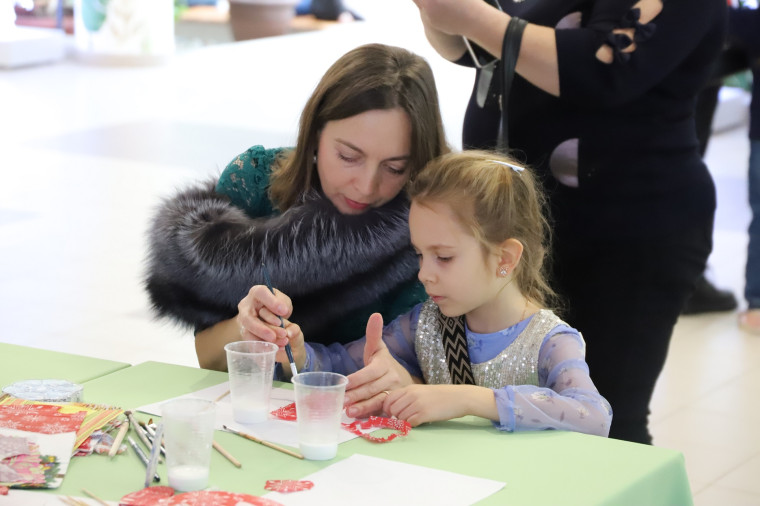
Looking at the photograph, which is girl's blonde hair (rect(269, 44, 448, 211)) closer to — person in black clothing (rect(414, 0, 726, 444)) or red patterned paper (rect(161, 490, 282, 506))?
person in black clothing (rect(414, 0, 726, 444))

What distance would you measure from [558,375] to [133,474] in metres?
0.70

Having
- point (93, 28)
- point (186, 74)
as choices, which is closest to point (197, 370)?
Answer: point (186, 74)

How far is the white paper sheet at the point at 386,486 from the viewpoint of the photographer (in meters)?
1.35

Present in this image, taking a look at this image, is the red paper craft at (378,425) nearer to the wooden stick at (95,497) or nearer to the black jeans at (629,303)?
the wooden stick at (95,497)

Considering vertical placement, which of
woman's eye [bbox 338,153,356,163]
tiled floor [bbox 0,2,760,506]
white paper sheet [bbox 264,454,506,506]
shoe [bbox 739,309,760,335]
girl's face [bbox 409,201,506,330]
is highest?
woman's eye [bbox 338,153,356,163]

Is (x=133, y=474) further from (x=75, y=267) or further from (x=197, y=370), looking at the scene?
(x=75, y=267)

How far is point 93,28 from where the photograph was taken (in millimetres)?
11719

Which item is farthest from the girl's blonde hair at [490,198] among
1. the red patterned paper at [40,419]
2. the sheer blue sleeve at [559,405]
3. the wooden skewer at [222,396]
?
the red patterned paper at [40,419]

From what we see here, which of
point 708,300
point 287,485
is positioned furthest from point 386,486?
point 708,300

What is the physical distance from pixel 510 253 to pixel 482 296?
87 mm

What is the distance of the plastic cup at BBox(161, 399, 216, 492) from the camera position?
1.34m

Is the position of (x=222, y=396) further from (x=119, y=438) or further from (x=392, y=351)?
(x=392, y=351)

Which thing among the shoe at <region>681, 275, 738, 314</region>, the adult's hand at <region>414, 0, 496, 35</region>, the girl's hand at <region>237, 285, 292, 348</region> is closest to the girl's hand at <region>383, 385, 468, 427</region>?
the girl's hand at <region>237, 285, 292, 348</region>

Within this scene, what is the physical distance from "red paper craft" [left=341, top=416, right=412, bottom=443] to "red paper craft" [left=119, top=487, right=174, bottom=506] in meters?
0.34
